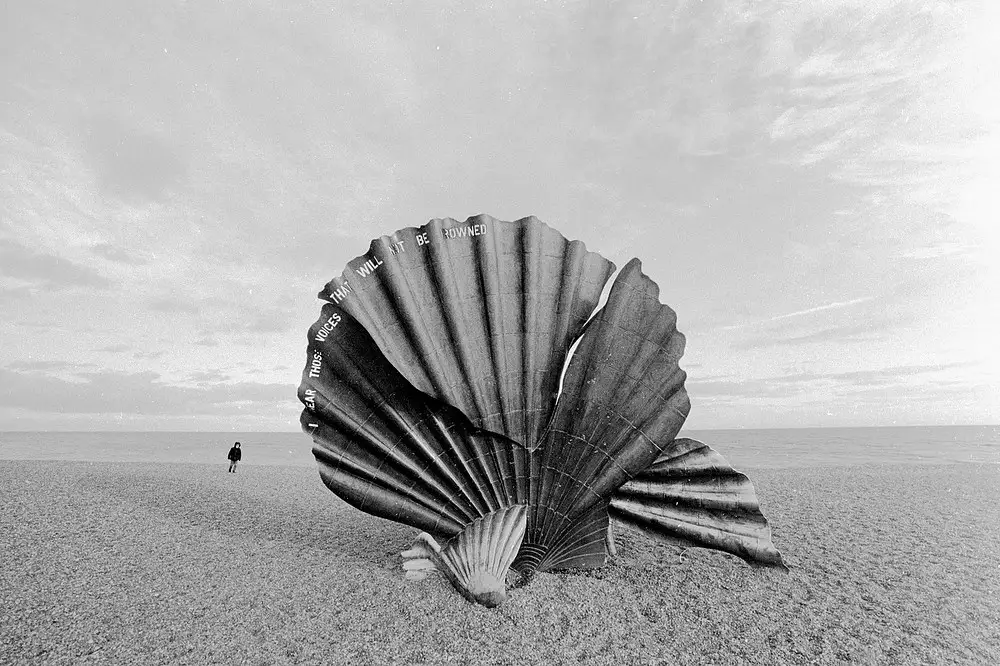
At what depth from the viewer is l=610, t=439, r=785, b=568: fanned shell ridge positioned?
4301mm

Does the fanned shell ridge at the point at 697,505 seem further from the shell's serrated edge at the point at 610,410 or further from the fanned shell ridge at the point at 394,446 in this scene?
the fanned shell ridge at the point at 394,446

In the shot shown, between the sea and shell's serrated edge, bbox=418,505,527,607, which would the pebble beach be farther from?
the sea

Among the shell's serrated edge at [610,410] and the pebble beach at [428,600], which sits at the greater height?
the shell's serrated edge at [610,410]

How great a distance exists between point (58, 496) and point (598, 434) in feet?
25.4

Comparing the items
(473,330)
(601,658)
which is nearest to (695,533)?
(601,658)

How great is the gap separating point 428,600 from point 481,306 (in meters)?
2.25

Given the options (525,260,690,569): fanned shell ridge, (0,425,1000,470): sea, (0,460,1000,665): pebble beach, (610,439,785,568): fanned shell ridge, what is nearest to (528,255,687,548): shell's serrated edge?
(525,260,690,569): fanned shell ridge

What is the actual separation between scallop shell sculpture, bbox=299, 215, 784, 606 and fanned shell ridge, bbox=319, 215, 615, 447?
0.01 m

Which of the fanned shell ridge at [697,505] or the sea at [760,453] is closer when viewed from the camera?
the fanned shell ridge at [697,505]

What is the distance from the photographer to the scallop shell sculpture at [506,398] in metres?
4.10

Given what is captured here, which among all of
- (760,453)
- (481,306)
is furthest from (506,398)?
(760,453)

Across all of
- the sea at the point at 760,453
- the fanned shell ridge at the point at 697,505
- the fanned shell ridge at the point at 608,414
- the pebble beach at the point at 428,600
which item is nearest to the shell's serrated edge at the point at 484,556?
the pebble beach at the point at 428,600

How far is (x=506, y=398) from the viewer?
13.5 ft

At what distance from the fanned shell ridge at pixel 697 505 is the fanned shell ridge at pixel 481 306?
1.23 metres
